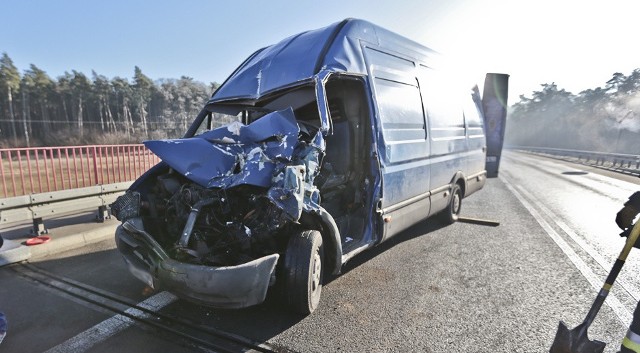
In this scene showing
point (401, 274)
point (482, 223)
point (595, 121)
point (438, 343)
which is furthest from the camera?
point (595, 121)

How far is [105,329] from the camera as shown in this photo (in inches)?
116

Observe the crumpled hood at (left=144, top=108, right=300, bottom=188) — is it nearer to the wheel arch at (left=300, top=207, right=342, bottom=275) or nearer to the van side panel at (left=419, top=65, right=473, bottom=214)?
the wheel arch at (left=300, top=207, right=342, bottom=275)

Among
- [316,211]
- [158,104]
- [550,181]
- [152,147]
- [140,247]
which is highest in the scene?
[158,104]

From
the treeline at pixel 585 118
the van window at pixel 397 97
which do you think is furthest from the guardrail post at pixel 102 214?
the treeline at pixel 585 118

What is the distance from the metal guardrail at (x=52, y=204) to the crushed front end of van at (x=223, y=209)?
9.44 ft

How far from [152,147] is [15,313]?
6.69ft

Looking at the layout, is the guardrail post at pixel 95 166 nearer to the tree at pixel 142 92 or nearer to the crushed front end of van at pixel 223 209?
the crushed front end of van at pixel 223 209

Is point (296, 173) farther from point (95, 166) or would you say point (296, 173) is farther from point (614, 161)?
point (614, 161)

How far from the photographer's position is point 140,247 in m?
2.97

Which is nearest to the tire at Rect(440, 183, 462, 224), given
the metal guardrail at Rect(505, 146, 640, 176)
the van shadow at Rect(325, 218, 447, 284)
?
the van shadow at Rect(325, 218, 447, 284)

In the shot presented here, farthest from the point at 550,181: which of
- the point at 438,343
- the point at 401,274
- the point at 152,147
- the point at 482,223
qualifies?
the point at 152,147

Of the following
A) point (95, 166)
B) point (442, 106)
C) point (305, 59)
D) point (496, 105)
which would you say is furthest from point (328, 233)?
point (496, 105)

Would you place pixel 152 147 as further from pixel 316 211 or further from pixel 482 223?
pixel 482 223

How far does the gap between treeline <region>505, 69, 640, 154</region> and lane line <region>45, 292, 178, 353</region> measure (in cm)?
5669
